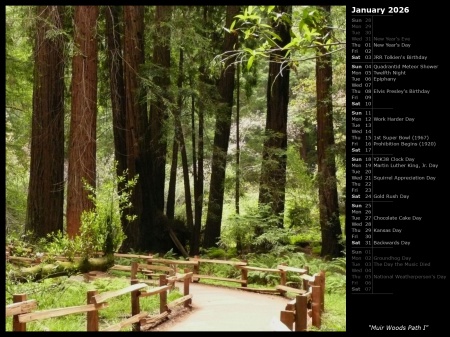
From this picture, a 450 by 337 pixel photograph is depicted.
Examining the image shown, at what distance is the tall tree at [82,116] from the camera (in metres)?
12.5

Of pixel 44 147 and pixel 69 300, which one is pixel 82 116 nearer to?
pixel 44 147

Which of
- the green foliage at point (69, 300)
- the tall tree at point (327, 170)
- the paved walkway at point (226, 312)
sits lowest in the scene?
the paved walkway at point (226, 312)

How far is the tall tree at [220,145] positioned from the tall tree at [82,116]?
6.13 m

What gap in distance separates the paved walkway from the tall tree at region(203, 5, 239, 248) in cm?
531

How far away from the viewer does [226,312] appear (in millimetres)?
10133

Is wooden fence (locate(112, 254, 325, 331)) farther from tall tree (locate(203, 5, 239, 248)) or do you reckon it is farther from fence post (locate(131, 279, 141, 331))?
tall tree (locate(203, 5, 239, 248))

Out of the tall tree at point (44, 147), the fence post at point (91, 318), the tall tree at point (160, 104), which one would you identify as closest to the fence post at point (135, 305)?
the fence post at point (91, 318)

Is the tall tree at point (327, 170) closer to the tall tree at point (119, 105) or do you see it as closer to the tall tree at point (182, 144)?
the tall tree at point (182, 144)

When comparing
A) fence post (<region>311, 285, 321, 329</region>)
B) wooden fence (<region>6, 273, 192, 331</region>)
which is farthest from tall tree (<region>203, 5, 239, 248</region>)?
fence post (<region>311, 285, 321, 329</region>)

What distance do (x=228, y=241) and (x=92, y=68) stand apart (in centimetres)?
806

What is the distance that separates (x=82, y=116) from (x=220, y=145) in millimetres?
7298

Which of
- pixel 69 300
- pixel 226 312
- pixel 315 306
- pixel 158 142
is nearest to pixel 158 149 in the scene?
pixel 158 142

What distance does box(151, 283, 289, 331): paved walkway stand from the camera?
8758 millimetres
